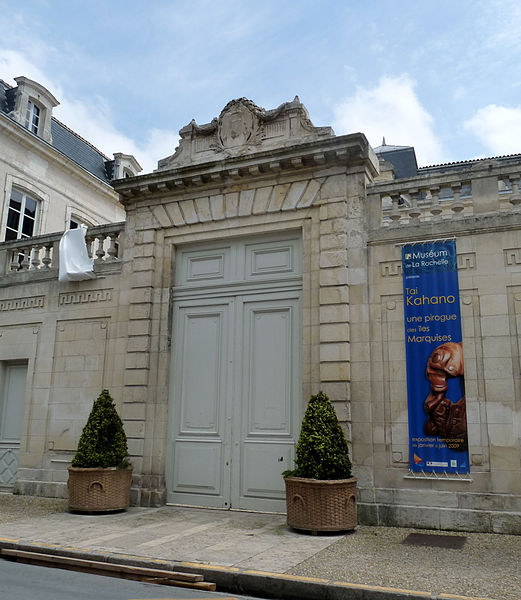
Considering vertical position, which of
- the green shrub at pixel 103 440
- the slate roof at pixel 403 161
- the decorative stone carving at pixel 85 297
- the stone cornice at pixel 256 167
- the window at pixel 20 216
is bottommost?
the green shrub at pixel 103 440

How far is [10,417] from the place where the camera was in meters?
10.1

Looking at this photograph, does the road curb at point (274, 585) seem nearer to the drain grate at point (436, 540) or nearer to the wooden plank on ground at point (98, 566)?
the wooden plank on ground at point (98, 566)

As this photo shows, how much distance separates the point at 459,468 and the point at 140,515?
13.2 ft

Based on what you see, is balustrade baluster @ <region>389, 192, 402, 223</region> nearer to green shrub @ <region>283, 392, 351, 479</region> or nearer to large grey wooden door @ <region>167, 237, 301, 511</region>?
large grey wooden door @ <region>167, 237, 301, 511</region>

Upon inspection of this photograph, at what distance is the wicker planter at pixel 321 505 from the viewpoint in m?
6.36

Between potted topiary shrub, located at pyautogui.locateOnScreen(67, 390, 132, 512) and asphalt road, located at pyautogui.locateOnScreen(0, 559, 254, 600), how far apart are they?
246 centimetres

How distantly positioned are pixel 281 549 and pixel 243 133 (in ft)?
19.6

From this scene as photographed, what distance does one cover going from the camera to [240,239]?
8852 mm

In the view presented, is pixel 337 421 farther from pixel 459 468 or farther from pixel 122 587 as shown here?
pixel 122 587

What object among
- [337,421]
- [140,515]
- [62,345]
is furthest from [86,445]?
[337,421]

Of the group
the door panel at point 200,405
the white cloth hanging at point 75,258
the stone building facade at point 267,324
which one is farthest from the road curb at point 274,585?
the white cloth hanging at point 75,258

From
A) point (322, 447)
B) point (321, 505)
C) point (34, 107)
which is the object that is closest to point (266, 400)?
point (322, 447)

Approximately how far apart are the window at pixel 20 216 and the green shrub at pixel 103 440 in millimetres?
8008

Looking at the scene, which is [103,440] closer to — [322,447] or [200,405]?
[200,405]
